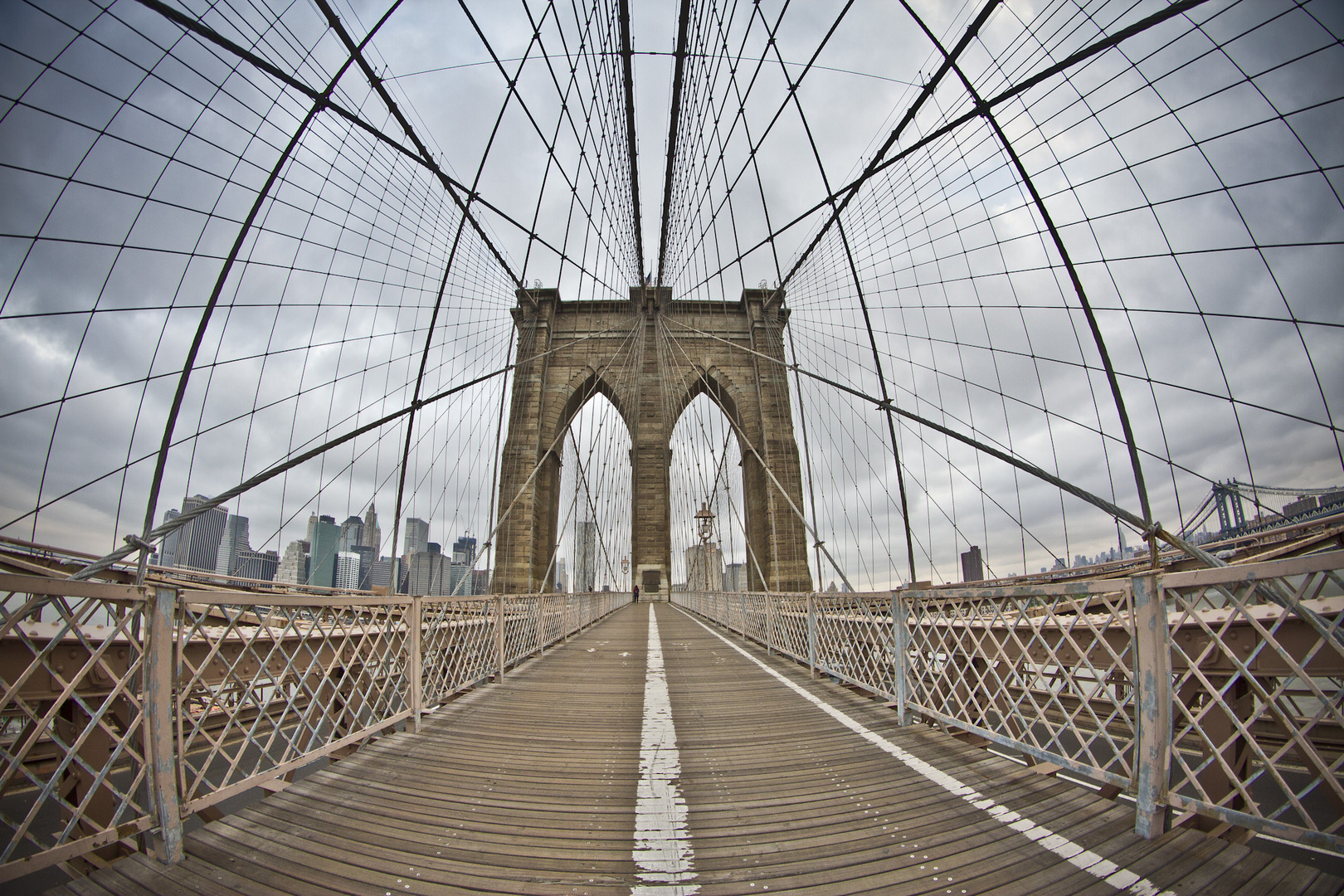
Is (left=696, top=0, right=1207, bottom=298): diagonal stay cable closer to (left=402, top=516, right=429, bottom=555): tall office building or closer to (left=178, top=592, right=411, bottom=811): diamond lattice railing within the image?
(left=178, top=592, right=411, bottom=811): diamond lattice railing

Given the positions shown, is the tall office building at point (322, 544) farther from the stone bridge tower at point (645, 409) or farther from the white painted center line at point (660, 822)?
the stone bridge tower at point (645, 409)

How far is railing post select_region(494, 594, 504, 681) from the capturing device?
571 centimetres

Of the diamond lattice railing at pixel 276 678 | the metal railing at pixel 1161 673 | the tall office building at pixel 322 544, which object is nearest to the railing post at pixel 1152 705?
the metal railing at pixel 1161 673

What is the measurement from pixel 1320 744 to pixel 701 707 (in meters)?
5.11

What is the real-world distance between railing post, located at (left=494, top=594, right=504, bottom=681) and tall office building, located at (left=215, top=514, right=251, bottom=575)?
19.4 feet

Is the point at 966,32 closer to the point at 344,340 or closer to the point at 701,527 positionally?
the point at 344,340

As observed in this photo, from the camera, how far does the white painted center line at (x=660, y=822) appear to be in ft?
6.20

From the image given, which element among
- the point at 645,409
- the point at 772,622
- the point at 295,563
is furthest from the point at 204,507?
the point at 645,409

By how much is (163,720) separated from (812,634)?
5294 millimetres

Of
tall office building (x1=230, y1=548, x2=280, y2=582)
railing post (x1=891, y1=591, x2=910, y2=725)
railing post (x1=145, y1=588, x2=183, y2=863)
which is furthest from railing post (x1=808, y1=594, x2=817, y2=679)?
tall office building (x1=230, y1=548, x2=280, y2=582)

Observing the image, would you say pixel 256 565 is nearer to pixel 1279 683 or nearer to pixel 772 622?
pixel 772 622

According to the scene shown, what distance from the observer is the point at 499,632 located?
573 centimetres

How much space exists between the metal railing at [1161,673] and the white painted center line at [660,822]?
146cm

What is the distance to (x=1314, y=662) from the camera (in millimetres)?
3320
